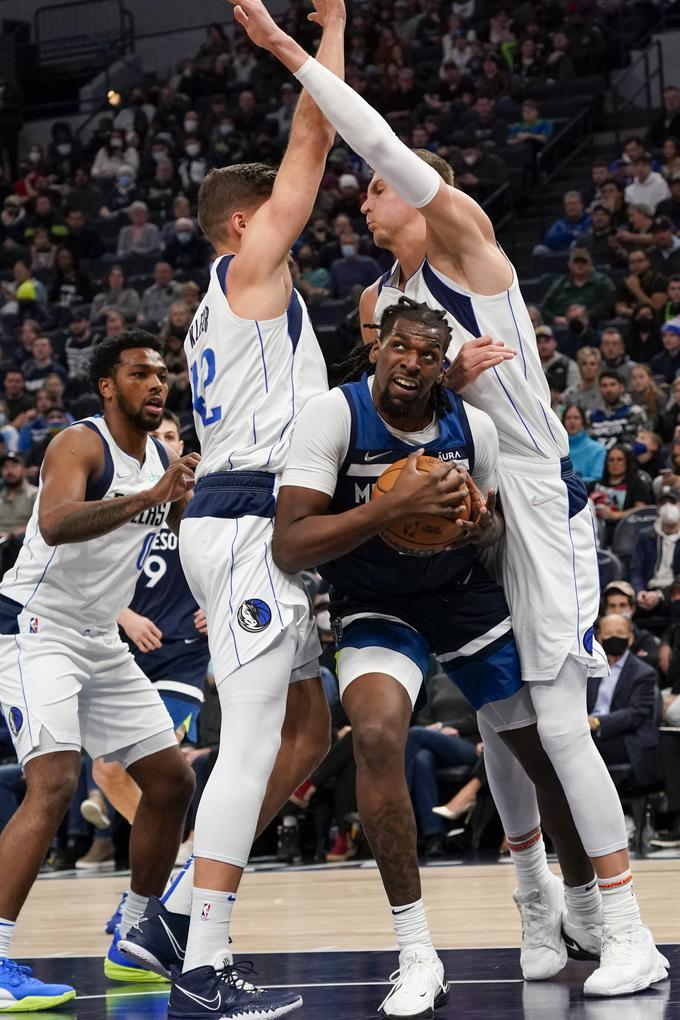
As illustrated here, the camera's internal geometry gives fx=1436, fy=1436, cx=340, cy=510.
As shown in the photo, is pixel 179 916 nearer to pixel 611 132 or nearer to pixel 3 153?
pixel 611 132

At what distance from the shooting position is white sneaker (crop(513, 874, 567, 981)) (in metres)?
4.28

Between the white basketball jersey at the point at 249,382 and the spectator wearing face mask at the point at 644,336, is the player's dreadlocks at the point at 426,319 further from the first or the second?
the spectator wearing face mask at the point at 644,336

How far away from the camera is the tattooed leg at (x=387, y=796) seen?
3830 millimetres

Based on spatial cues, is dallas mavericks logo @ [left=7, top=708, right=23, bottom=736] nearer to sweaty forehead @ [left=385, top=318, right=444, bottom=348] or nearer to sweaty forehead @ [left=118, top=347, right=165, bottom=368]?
sweaty forehead @ [left=118, top=347, right=165, bottom=368]

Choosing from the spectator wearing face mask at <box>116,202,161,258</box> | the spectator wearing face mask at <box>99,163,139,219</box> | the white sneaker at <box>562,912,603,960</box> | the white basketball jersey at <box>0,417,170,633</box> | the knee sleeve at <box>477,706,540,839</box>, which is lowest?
the white sneaker at <box>562,912,603,960</box>

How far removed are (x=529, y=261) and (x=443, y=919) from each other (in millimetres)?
11199

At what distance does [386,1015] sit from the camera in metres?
3.73

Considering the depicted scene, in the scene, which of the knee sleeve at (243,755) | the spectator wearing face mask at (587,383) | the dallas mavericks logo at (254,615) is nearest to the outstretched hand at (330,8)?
the dallas mavericks logo at (254,615)

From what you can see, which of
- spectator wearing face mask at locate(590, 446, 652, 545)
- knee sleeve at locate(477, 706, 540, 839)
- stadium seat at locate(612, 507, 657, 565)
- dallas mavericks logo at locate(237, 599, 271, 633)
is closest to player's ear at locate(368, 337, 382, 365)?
dallas mavericks logo at locate(237, 599, 271, 633)

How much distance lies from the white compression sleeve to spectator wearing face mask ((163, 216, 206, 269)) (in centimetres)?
1411

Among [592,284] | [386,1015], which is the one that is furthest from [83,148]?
[386,1015]

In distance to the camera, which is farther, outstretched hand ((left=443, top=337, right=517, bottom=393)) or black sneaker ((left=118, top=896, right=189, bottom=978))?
black sneaker ((left=118, top=896, right=189, bottom=978))

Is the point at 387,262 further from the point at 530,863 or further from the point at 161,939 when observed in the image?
the point at 161,939

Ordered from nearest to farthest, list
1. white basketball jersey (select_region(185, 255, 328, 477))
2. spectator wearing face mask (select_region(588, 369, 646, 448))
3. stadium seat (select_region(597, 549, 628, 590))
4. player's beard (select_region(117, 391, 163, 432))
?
white basketball jersey (select_region(185, 255, 328, 477)) → player's beard (select_region(117, 391, 163, 432)) → stadium seat (select_region(597, 549, 628, 590)) → spectator wearing face mask (select_region(588, 369, 646, 448))
